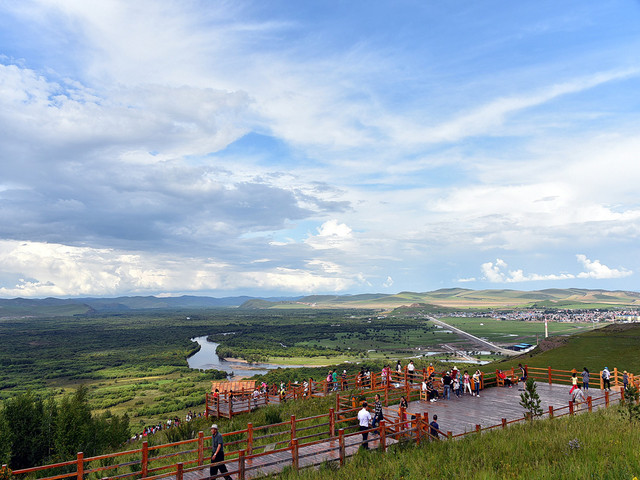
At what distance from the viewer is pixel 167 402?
78.1m

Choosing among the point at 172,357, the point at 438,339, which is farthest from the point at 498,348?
the point at 172,357

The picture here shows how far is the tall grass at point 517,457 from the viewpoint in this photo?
11.4 m

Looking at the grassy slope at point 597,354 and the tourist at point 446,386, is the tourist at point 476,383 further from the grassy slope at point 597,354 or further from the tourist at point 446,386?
the grassy slope at point 597,354

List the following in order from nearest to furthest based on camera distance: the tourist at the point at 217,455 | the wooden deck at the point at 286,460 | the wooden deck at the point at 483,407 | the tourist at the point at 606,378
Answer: the tourist at the point at 217,455, the wooden deck at the point at 286,460, the wooden deck at the point at 483,407, the tourist at the point at 606,378

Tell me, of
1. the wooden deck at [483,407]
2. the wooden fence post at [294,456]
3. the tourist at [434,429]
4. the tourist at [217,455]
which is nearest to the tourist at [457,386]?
the wooden deck at [483,407]

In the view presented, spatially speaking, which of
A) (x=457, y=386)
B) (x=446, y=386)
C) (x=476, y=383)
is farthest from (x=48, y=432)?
(x=476, y=383)

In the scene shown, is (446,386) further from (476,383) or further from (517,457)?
(517,457)

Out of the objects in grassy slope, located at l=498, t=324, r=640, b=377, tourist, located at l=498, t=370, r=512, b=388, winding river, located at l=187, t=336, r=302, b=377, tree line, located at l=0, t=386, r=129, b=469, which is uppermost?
tourist, located at l=498, t=370, r=512, b=388

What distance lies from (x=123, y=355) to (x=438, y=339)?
12382 centimetres

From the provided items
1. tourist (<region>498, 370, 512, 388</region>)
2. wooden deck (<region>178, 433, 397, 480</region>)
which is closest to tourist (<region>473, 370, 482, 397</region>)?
tourist (<region>498, 370, 512, 388</region>)

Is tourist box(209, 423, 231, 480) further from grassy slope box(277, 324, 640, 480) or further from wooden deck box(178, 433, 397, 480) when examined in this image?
grassy slope box(277, 324, 640, 480)

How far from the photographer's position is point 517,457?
13.2m

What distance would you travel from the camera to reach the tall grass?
11.4m

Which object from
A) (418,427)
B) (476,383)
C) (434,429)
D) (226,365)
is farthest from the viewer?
(226,365)
